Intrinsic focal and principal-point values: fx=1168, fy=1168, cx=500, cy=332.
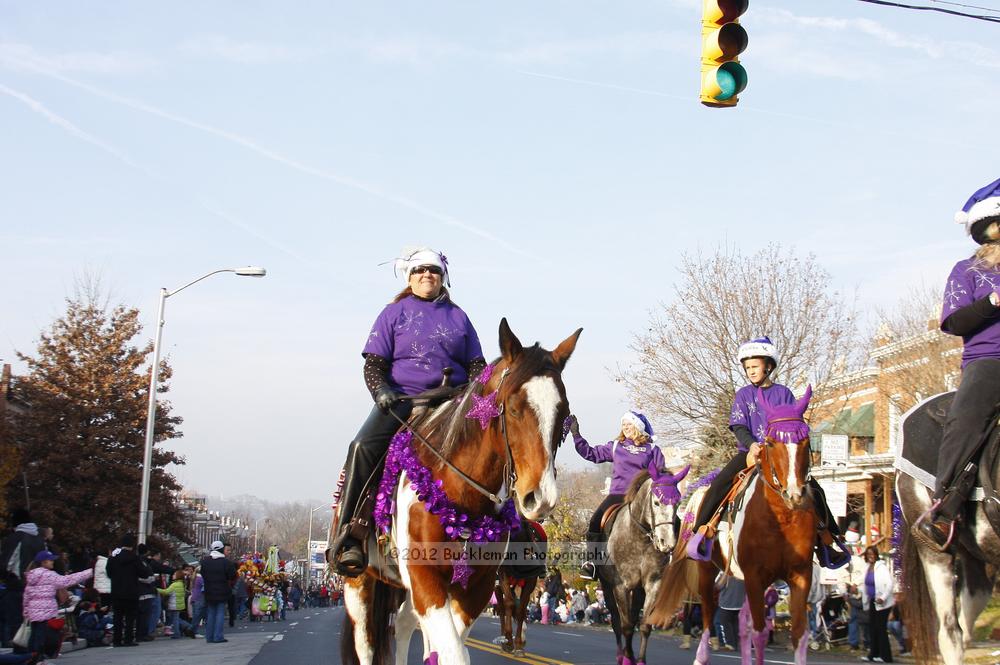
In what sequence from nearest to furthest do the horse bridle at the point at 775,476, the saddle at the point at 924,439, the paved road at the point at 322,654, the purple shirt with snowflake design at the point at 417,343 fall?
the saddle at the point at 924,439 → the purple shirt with snowflake design at the point at 417,343 → the horse bridle at the point at 775,476 → the paved road at the point at 322,654

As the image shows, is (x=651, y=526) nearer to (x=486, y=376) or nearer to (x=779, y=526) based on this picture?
(x=779, y=526)

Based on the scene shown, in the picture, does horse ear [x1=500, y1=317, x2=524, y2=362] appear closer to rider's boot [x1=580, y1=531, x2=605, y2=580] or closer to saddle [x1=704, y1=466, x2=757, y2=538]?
saddle [x1=704, y1=466, x2=757, y2=538]

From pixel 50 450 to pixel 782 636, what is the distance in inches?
1216

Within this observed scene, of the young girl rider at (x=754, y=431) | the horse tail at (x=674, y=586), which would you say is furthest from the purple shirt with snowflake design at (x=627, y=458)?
the young girl rider at (x=754, y=431)

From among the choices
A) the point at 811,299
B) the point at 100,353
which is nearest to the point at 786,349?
the point at 811,299

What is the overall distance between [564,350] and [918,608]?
113 inches

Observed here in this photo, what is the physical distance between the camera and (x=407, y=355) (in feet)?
28.7

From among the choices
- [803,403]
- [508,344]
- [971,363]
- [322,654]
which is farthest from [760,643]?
[322,654]

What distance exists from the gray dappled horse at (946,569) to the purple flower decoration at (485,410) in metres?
2.86

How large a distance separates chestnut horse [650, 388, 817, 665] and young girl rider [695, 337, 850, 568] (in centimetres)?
24

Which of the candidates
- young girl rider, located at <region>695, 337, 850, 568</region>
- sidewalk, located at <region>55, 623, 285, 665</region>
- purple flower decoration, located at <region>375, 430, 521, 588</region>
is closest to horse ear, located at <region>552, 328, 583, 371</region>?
purple flower decoration, located at <region>375, 430, 521, 588</region>

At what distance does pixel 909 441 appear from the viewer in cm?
797

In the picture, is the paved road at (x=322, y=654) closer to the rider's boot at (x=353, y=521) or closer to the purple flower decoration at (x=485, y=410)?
the rider's boot at (x=353, y=521)

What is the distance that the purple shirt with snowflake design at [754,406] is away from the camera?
1200 cm
